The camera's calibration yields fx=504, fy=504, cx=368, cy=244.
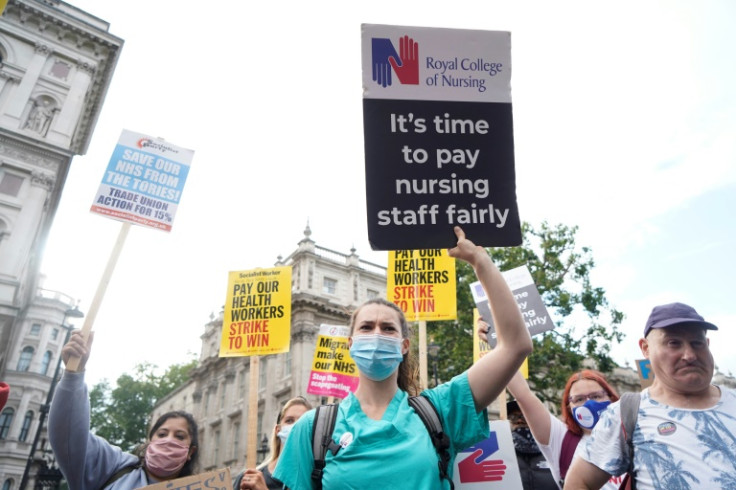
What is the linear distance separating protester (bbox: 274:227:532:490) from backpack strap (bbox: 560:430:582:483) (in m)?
1.52

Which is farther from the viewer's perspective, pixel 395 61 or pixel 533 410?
pixel 533 410

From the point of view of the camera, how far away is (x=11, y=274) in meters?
19.9

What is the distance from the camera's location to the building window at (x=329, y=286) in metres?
32.3

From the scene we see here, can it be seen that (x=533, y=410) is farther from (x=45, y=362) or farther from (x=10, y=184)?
(x=45, y=362)

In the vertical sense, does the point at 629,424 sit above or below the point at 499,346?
below

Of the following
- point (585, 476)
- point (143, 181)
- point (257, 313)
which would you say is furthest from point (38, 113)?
point (585, 476)

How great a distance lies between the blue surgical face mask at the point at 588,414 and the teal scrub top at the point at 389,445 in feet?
5.05

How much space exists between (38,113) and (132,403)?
44232mm

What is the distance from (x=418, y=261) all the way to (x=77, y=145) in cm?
2463

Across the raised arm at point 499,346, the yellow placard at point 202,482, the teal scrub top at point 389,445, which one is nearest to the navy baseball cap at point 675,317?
the raised arm at point 499,346

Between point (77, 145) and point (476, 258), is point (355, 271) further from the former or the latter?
point (476, 258)

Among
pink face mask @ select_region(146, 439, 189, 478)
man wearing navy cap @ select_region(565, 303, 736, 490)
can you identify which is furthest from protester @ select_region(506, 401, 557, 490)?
pink face mask @ select_region(146, 439, 189, 478)

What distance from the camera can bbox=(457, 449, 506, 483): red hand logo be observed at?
301 cm

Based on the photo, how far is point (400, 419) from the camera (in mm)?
2227
